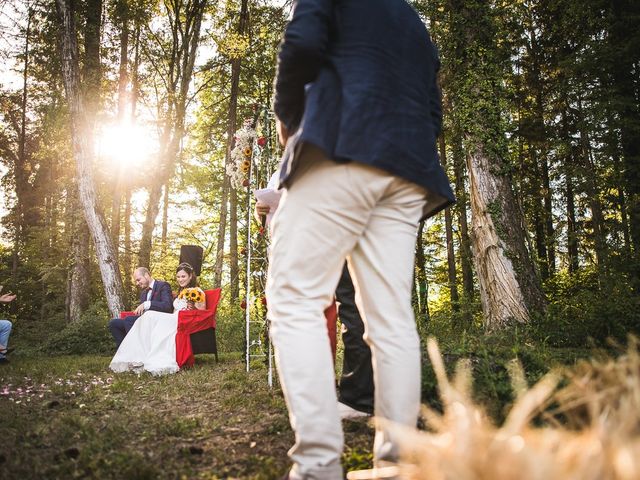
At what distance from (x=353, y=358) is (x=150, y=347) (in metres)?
3.68

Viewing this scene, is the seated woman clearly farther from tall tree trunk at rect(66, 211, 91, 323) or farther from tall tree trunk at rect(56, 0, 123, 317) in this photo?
tall tree trunk at rect(66, 211, 91, 323)

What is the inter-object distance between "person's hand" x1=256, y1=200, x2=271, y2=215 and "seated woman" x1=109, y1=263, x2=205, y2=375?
290cm

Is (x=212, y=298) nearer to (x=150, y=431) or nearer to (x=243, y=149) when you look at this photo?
(x=243, y=149)

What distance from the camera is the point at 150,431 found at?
246 cm

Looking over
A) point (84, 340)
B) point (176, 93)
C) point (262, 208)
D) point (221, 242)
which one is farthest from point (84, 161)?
point (262, 208)

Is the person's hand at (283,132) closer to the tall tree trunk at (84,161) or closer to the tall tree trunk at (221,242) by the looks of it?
the tall tree trunk at (84,161)

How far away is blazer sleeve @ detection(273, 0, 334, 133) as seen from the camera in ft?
4.44

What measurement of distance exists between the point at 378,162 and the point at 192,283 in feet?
20.3

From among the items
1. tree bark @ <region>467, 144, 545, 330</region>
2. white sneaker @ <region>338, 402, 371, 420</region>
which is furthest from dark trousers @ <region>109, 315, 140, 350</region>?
tree bark @ <region>467, 144, 545, 330</region>

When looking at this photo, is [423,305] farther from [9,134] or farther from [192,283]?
[9,134]

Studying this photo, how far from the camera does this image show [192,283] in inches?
279

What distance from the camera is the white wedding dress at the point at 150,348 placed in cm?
539

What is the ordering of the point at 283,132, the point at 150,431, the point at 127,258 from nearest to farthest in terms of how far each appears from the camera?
1. the point at 283,132
2. the point at 150,431
3. the point at 127,258

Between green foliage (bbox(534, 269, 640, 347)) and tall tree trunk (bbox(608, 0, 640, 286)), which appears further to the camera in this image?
tall tree trunk (bbox(608, 0, 640, 286))
